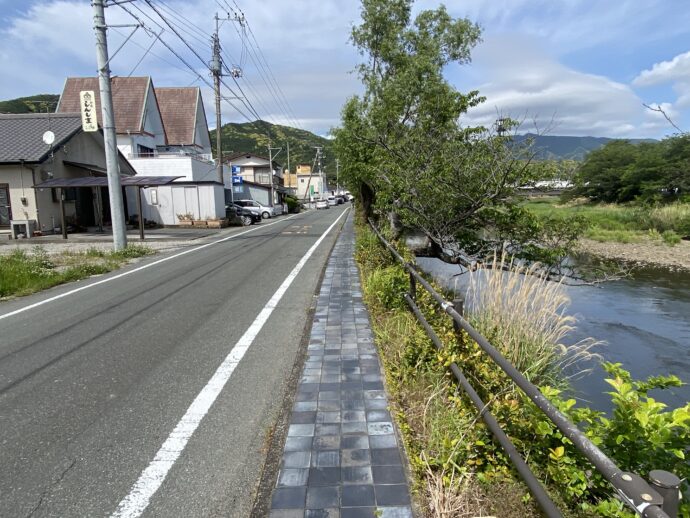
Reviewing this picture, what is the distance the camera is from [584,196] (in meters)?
46.4

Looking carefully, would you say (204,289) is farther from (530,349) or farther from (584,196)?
(584,196)

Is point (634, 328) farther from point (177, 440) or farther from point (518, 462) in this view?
point (177, 440)

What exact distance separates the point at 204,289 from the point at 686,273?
61.5 feet

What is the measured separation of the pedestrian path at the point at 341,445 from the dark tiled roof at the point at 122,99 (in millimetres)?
A: 29751

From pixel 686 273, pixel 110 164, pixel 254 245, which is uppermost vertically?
pixel 110 164

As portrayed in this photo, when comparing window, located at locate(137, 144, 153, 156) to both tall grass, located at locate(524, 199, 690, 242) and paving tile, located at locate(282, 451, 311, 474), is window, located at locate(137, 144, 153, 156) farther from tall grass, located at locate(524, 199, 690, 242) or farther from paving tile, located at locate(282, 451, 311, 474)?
paving tile, located at locate(282, 451, 311, 474)

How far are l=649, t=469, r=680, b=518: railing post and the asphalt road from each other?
6.69 ft

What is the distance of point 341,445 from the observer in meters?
3.03

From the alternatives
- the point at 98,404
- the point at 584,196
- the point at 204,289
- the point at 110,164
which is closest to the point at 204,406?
the point at 98,404

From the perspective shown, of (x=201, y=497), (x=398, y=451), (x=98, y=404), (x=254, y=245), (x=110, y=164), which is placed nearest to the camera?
(x=201, y=497)

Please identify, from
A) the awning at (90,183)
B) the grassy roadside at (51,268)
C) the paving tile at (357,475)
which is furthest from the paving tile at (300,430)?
the awning at (90,183)

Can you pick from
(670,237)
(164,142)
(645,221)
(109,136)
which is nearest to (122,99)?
(164,142)

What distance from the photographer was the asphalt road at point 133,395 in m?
2.71

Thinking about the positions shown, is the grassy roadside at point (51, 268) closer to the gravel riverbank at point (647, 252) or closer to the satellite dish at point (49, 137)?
the satellite dish at point (49, 137)
